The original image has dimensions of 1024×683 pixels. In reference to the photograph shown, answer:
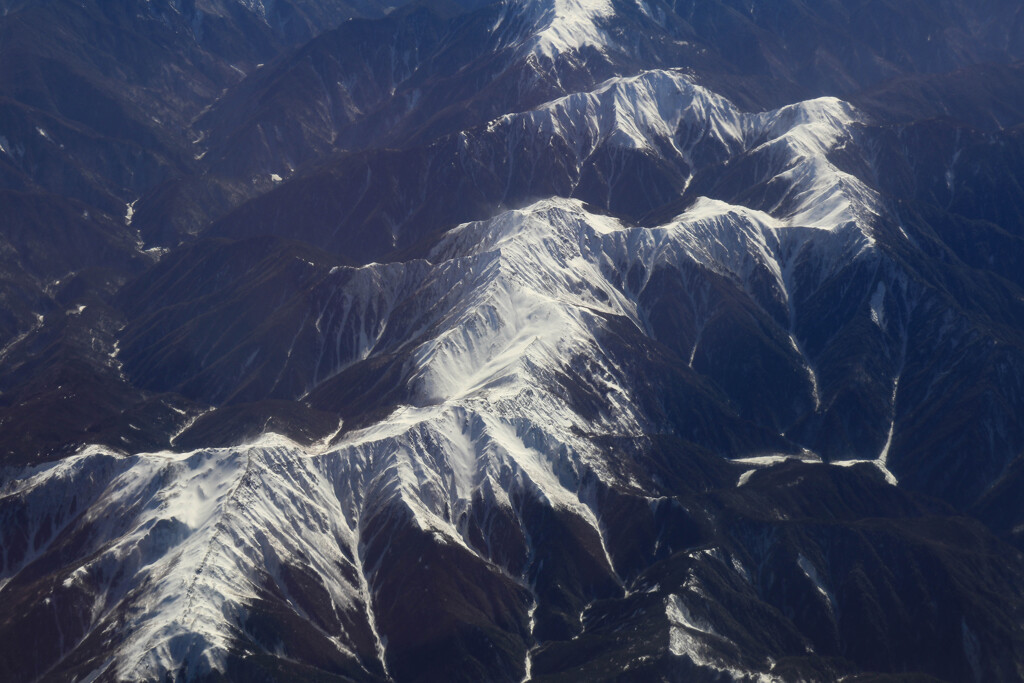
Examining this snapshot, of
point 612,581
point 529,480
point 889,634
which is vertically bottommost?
point 889,634

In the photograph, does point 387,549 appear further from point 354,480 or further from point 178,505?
point 178,505

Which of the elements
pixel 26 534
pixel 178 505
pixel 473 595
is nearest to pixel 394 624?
pixel 473 595

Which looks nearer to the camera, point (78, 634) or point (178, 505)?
point (78, 634)

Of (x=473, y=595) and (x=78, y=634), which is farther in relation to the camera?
(x=473, y=595)

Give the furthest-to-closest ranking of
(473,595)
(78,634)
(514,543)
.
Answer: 1. (514,543)
2. (473,595)
3. (78,634)

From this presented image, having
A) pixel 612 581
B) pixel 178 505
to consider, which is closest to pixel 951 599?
pixel 612 581

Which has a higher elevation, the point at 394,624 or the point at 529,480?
the point at 529,480

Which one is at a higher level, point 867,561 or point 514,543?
point 514,543

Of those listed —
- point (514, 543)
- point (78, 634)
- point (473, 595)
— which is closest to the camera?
point (78, 634)

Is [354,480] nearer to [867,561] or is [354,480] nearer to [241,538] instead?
[241,538]
